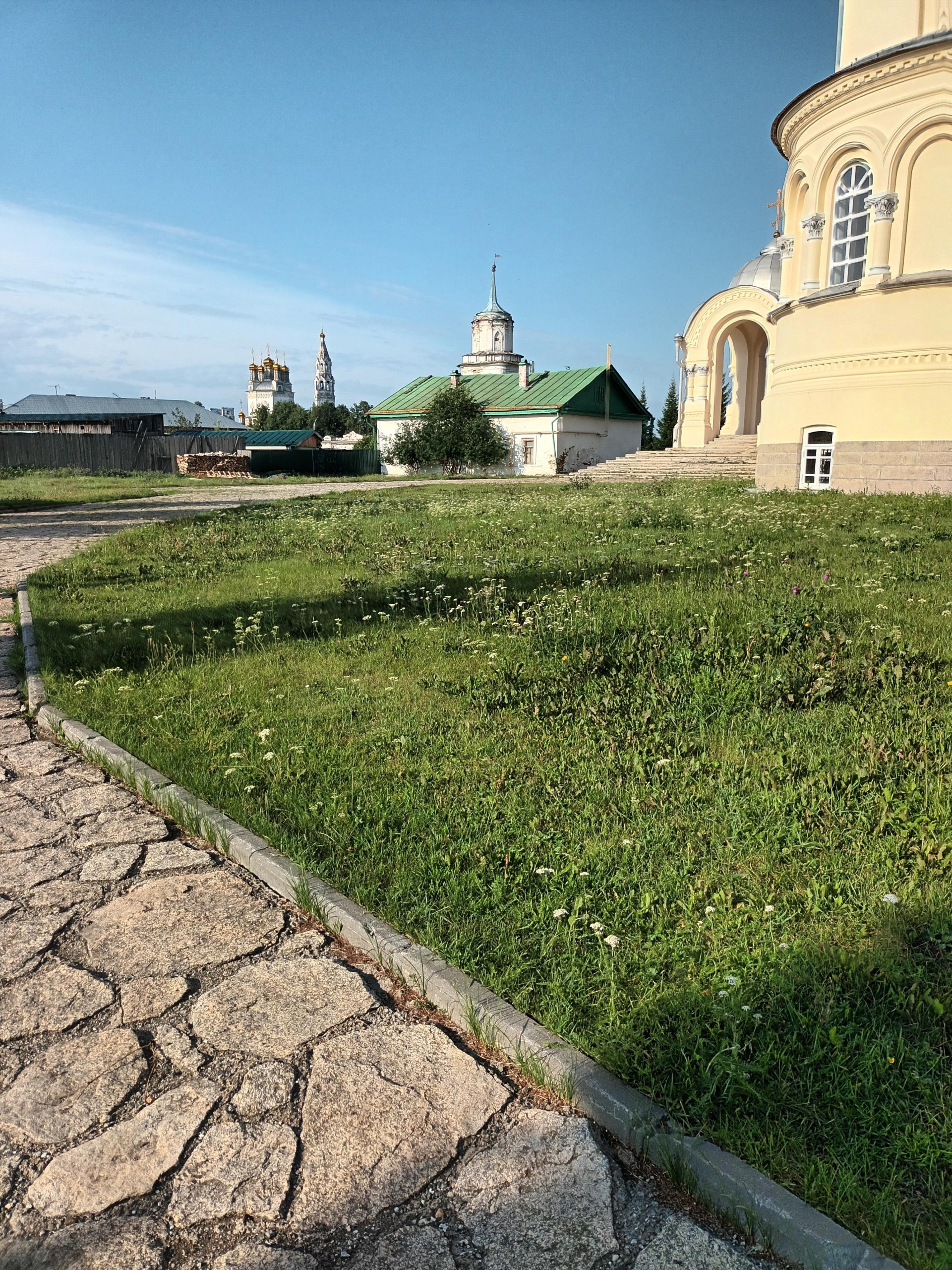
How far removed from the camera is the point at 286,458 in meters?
48.2

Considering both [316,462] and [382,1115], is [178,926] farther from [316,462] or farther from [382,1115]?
[316,462]

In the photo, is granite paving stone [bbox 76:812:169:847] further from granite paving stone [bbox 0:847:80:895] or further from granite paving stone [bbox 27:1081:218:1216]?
granite paving stone [bbox 27:1081:218:1216]

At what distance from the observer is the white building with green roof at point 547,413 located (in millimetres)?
48375

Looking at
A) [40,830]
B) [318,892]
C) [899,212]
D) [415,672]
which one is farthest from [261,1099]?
[899,212]

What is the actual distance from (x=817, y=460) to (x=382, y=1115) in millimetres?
17829

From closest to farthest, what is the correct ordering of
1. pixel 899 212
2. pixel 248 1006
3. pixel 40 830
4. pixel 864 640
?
pixel 248 1006, pixel 40 830, pixel 864 640, pixel 899 212

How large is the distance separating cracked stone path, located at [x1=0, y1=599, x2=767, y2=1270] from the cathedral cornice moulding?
697 inches

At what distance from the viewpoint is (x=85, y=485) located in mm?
31547

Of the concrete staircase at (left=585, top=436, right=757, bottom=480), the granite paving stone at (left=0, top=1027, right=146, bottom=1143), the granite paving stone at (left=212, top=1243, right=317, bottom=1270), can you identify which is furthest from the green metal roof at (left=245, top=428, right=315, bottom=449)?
the granite paving stone at (left=212, top=1243, right=317, bottom=1270)

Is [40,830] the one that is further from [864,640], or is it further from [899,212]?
[899,212]

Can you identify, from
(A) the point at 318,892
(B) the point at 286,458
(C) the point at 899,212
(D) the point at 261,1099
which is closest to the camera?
(D) the point at 261,1099

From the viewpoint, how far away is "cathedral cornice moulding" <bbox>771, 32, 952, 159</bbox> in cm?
1457

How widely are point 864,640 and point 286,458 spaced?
45.8 metres

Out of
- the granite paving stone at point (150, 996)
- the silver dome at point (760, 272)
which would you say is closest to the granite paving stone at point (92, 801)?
the granite paving stone at point (150, 996)
